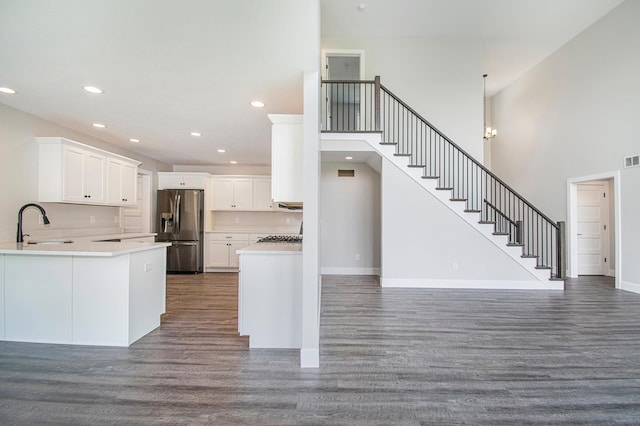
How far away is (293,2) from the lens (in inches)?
68.7

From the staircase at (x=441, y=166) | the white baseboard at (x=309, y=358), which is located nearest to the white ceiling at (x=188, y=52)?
the staircase at (x=441, y=166)

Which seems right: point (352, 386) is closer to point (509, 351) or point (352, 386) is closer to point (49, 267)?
point (509, 351)

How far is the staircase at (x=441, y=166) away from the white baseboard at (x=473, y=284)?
0.29 feet

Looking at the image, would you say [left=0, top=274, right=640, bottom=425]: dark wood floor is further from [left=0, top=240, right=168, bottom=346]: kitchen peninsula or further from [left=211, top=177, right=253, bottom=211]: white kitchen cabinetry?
[left=211, top=177, right=253, bottom=211]: white kitchen cabinetry

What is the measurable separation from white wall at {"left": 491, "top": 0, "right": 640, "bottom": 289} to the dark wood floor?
2853 millimetres

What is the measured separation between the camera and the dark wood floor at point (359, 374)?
5.93 feet

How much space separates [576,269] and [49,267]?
8.72m

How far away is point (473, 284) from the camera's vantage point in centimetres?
498

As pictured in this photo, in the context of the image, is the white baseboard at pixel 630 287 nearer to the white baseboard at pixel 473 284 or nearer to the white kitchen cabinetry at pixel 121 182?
the white baseboard at pixel 473 284

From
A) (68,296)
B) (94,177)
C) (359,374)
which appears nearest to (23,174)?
(94,177)

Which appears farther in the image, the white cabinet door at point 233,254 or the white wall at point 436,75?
the white cabinet door at point 233,254

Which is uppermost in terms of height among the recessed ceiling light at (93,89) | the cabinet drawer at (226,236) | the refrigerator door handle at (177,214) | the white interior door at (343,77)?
the white interior door at (343,77)

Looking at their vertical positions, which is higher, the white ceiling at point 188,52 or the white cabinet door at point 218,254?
the white ceiling at point 188,52

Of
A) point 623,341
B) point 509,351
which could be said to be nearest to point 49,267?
point 509,351
